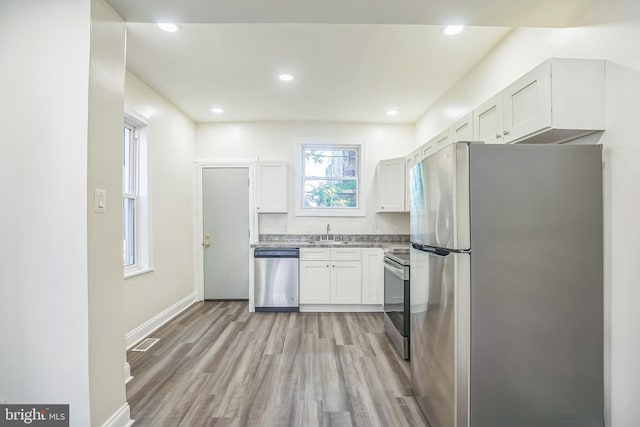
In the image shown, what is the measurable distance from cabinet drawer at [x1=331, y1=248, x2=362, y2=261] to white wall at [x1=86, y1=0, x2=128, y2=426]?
2557mm

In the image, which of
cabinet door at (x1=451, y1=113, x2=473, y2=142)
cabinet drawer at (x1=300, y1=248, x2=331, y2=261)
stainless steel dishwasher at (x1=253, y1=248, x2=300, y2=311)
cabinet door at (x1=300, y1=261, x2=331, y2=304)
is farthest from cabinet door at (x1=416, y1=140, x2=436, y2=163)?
stainless steel dishwasher at (x1=253, y1=248, x2=300, y2=311)

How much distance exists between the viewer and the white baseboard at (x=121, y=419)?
1.59m

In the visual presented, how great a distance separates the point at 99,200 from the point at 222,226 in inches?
112

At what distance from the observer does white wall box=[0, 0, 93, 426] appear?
1446mm

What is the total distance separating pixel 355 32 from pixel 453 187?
153cm

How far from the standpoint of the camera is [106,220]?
159 centimetres

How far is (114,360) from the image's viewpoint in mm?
1647

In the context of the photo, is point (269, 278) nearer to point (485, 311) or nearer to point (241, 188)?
point (241, 188)

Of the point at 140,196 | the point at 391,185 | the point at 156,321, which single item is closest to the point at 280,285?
the point at 156,321

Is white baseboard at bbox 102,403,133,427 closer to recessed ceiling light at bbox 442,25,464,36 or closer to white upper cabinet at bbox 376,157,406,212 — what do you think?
recessed ceiling light at bbox 442,25,464,36

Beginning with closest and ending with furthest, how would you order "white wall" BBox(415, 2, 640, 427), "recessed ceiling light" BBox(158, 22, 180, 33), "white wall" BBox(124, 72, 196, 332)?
1. "white wall" BBox(415, 2, 640, 427)
2. "recessed ceiling light" BBox(158, 22, 180, 33)
3. "white wall" BBox(124, 72, 196, 332)

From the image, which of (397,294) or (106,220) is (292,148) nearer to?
(397,294)

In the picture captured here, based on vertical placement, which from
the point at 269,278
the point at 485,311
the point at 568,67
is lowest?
the point at 269,278

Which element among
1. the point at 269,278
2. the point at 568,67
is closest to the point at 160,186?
the point at 269,278
